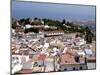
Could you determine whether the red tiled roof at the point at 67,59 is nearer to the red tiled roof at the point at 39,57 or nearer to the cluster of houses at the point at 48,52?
the cluster of houses at the point at 48,52

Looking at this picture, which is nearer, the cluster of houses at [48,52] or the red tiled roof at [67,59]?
the cluster of houses at [48,52]

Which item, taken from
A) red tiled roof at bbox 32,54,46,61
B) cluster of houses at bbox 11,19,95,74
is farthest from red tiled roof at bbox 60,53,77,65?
red tiled roof at bbox 32,54,46,61

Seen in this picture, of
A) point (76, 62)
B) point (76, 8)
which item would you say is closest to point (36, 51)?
point (76, 62)

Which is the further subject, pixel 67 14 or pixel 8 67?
pixel 67 14

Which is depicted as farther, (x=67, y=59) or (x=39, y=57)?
(x=67, y=59)

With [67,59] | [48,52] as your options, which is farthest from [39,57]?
[67,59]

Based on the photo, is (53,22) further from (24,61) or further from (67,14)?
(24,61)

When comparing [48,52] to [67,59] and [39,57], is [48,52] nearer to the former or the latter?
[39,57]

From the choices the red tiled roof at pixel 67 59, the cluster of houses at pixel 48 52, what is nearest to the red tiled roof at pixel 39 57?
the cluster of houses at pixel 48 52
